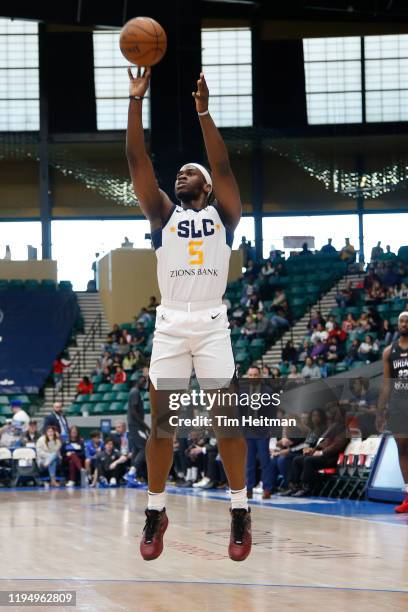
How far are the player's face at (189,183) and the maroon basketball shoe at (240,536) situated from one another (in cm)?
174

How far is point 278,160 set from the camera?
35.7 metres

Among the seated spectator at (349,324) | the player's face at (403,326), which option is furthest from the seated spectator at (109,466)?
the player's face at (403,326)

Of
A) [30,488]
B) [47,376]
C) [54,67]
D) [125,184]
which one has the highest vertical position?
[54,67]

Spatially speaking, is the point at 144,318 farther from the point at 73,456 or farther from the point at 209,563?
the point at 209,563

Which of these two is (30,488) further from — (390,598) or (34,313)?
(390,598)

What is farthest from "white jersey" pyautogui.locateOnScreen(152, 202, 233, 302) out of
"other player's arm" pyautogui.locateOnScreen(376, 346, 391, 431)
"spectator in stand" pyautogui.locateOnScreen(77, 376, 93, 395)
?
"spectator in stand" pyautogui.locateOnScreen(77, 376, 93, 395)

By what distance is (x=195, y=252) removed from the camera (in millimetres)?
5910

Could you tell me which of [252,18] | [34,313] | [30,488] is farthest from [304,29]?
[30,488]

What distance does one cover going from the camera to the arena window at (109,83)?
3394cm

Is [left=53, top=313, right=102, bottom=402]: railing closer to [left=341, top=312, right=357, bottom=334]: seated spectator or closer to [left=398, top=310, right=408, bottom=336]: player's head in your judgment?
[left=341, top=312, right=357, bottom=334]: seated spectator

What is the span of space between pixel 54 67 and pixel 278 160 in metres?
7.76

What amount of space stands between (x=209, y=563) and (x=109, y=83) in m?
28.2

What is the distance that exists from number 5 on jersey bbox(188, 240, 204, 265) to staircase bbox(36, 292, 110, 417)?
2142cm

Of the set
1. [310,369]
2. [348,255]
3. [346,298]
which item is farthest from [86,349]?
[310,369]
